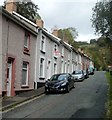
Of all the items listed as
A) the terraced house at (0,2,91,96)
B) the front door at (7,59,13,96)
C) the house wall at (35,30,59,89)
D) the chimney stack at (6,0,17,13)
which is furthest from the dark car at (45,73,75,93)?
the chimney stack at (6,0,17,13)

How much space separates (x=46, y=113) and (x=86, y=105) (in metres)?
3.48

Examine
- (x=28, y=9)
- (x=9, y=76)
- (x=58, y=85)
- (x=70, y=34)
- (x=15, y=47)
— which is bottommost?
(x=58, y=85)

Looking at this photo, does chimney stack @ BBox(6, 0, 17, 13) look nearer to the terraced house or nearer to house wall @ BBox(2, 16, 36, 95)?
the terraced house

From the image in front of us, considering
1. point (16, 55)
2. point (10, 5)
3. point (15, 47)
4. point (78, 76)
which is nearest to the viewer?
point (15, 47)

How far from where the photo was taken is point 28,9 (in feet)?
147

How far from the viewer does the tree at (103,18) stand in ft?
74.7

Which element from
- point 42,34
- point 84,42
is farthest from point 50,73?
point 84,42

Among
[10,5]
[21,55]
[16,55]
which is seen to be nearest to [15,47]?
[16,55]

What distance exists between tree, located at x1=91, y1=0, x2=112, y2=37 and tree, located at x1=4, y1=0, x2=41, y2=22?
18.0 meters

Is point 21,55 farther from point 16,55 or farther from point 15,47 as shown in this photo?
point 15,47

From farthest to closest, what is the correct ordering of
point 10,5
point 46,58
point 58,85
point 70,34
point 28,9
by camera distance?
point 70,34, point 28,9, point 46,58, point 10,5, point 58,85

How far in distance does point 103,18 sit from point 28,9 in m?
22.8

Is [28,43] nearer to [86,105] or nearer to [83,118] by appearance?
[86,105]

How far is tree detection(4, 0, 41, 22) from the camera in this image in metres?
43.1
